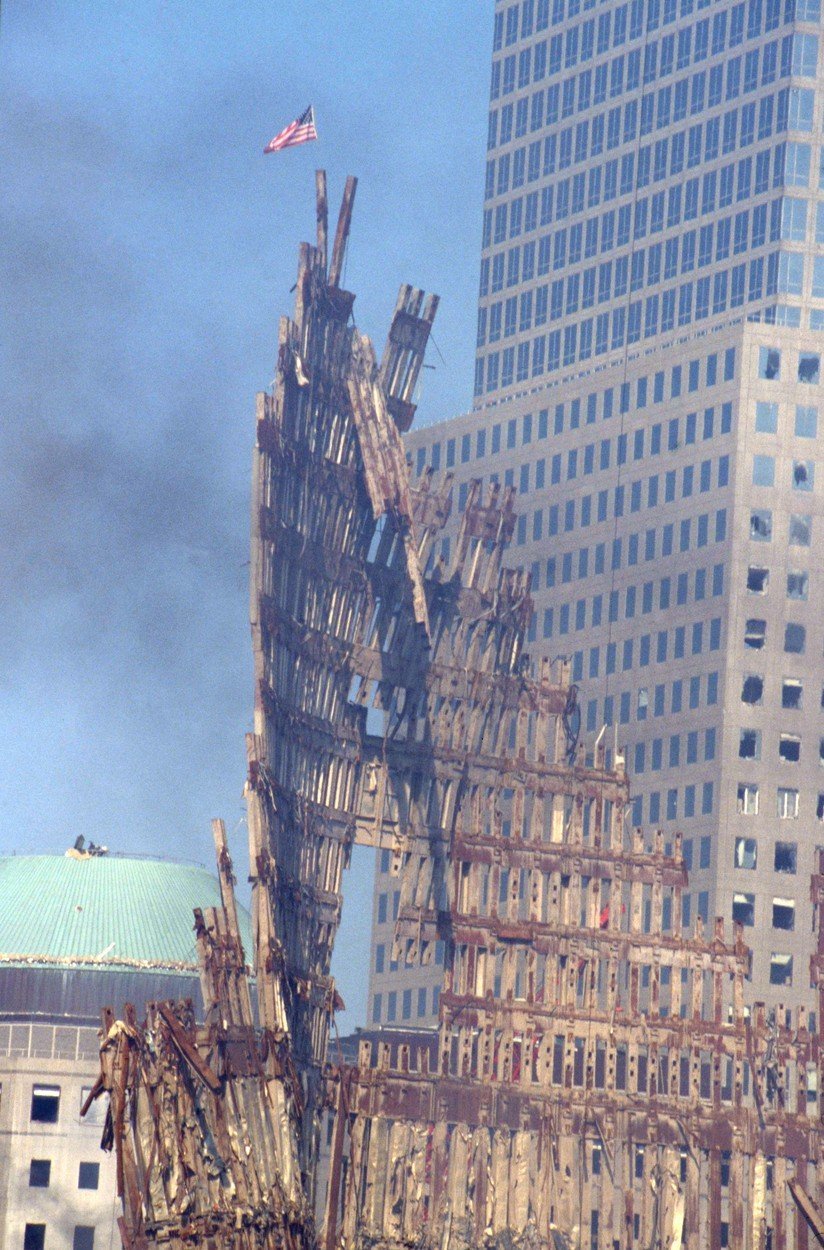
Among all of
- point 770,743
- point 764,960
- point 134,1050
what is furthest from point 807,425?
point 134,1050

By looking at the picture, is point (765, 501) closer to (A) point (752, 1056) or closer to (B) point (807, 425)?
(B) point (807, 425)

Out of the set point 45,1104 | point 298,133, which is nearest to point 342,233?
point 298,133

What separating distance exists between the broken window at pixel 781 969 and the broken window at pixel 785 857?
492cm

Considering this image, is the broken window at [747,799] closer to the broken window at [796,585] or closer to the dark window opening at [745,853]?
the dark window opening at [745,853]

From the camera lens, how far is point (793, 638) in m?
185

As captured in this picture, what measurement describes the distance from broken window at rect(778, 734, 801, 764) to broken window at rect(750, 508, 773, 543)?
11.0 meters

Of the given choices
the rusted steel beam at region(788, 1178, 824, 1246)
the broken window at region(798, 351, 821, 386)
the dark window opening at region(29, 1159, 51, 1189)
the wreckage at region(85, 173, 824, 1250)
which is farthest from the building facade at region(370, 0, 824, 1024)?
the rusted steel beam at region(788, 1178, 824, 1246)

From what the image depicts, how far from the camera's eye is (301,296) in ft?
355

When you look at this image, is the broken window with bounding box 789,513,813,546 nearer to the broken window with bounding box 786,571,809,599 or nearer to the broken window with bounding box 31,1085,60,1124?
the broken window with bounding box 786,571,809,599

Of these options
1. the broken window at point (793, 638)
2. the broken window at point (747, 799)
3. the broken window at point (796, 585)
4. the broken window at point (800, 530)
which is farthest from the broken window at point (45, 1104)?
the broken window at point (800, 530)

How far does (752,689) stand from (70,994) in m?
52.1

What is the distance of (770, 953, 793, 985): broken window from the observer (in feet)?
591

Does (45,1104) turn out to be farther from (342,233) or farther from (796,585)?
(796,585)

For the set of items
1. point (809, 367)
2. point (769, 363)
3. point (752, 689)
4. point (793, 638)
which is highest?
point (809, 367)
